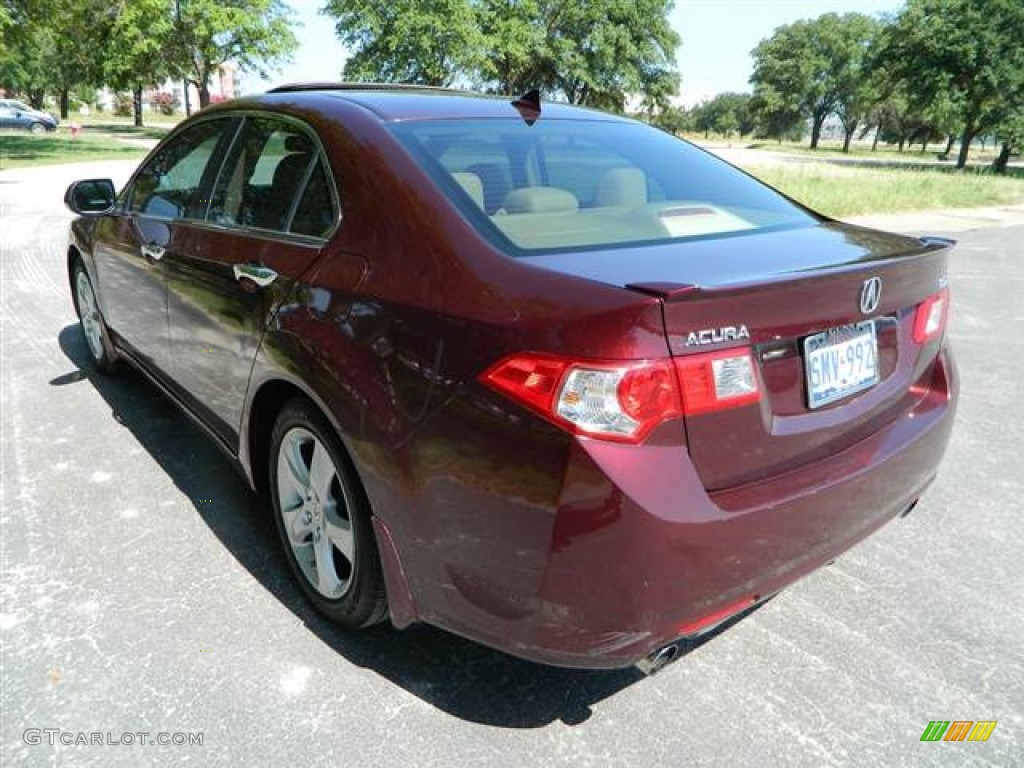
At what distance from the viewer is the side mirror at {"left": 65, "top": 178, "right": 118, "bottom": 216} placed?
430cm

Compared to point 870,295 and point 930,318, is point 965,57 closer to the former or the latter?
point 930,318

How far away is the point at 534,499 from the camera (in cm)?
173

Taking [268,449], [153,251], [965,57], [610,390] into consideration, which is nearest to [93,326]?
[153,251]

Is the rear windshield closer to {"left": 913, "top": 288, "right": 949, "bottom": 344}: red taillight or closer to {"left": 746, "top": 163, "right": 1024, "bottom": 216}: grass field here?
{"left": 913, "top": 288, "right": 949, "bottom": 344}: red taillight

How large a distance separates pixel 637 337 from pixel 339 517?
1229 millimetres

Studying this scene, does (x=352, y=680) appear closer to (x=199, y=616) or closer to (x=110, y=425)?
(x=199, y=616)

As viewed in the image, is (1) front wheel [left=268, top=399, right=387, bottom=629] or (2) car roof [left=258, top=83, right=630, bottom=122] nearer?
(1) front wheel [left=268, top=399, right=387, bottom=629]

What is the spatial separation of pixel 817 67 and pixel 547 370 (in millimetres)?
94946

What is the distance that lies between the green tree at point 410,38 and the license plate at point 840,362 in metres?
40.4

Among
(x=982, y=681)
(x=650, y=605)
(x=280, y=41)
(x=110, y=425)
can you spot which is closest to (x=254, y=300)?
(x=650, y=605)

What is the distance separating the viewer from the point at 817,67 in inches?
3307

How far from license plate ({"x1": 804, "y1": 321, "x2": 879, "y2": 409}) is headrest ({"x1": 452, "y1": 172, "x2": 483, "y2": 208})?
3.17 feet

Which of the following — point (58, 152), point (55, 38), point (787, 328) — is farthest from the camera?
point (55, 38)

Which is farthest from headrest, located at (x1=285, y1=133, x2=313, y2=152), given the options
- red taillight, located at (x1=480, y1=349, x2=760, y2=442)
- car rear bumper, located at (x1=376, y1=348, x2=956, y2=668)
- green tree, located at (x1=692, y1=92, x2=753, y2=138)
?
green tree, located at (x1=692, y1=92, x2=753, y2=138)
